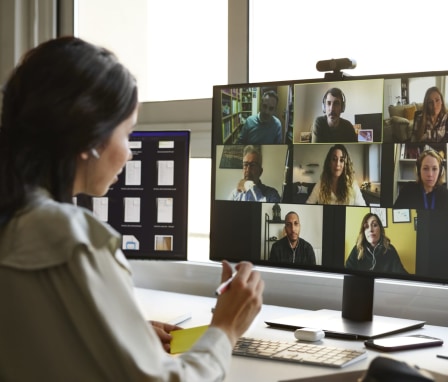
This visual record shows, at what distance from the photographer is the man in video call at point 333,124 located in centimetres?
164

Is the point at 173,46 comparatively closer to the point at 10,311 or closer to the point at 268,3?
the point at 268,3

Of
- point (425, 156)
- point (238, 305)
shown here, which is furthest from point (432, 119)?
point (238, 305)

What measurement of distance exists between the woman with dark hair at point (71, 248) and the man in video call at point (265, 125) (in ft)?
1.82

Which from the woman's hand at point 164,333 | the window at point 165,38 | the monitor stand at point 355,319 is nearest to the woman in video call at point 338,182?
the monitor stand at point 355,319

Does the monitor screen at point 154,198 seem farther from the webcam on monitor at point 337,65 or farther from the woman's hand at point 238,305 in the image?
the woman's hand at point 238,305

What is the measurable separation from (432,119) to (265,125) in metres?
0.39

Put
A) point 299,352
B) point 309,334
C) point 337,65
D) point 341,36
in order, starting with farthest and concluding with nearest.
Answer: point 341,36 → point 337,65 → point 309,334 → point 299,352

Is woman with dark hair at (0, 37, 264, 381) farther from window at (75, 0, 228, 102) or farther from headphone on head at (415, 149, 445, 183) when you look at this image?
window at (75, 0, 228, 102)

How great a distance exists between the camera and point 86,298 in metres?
0.97

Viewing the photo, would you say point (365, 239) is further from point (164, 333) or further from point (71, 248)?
point (71, 248)

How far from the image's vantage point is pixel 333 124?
5.42 ft

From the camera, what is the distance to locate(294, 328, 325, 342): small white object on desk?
157cm

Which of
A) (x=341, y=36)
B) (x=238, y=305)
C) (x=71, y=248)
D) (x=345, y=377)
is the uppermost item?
(x=341, y=36)

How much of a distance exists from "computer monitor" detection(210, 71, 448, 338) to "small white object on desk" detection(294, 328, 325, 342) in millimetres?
78
